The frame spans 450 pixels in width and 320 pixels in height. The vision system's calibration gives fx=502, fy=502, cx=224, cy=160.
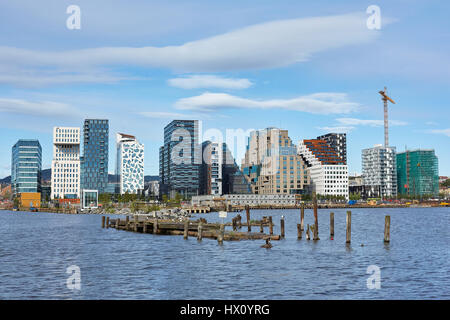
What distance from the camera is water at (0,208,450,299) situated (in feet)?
115

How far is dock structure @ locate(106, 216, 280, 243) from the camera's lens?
71688 millimetres

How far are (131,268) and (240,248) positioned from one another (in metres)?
18.7

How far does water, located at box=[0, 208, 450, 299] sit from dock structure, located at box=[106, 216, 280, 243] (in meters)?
2.65

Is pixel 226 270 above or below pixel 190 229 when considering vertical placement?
below

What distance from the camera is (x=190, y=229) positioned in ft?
269

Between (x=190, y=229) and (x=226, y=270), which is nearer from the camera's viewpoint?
(x=226, y=270)

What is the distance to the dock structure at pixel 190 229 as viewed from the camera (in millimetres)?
71688

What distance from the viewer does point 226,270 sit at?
44.6 m

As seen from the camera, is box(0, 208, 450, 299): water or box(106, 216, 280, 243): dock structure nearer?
box(0, 208, 450, 299): water

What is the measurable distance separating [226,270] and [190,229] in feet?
124

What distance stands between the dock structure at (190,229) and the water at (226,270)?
2.65 m

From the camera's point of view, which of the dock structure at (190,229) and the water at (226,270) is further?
the dock structure at (190,229)
